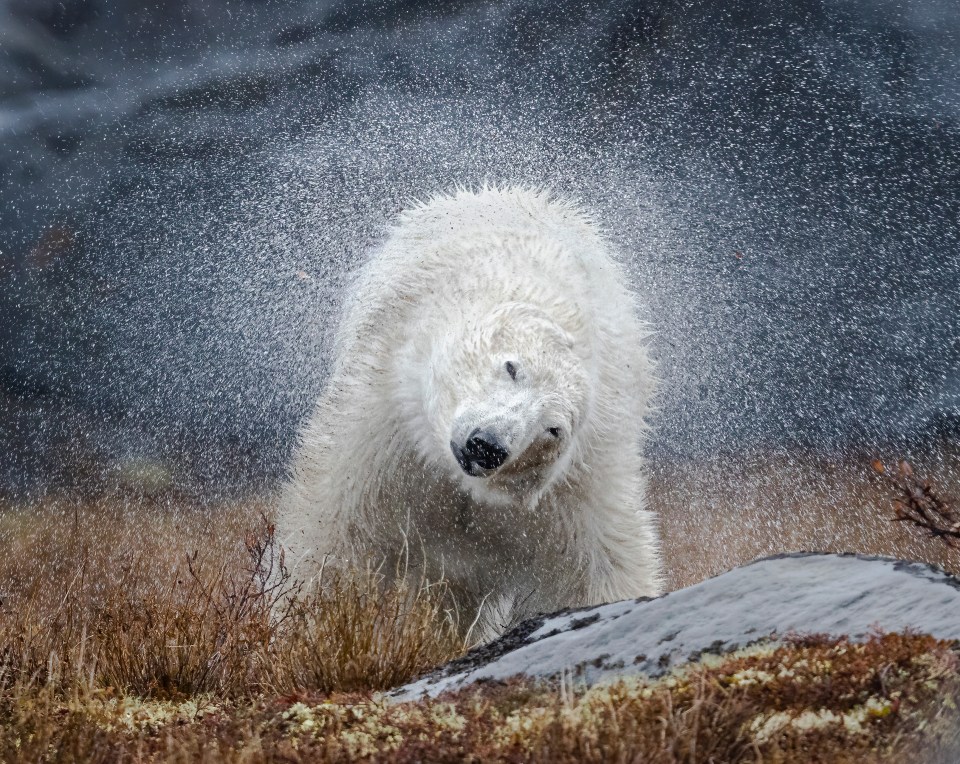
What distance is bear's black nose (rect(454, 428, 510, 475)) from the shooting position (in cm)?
320

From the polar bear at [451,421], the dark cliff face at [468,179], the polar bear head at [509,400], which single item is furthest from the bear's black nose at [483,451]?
the dark cliff face at [468,179]

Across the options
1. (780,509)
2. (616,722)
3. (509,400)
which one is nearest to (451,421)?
(509,400)

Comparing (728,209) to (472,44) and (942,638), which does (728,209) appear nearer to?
(472,44)

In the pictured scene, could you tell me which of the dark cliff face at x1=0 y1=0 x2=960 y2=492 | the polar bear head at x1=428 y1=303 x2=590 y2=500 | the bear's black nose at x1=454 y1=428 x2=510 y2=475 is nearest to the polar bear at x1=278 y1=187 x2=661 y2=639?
the polar bear head at x1=428 y1=303 x2=590 y2=500

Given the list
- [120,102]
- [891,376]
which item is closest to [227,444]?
[120,102]

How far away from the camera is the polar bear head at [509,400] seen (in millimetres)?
3262

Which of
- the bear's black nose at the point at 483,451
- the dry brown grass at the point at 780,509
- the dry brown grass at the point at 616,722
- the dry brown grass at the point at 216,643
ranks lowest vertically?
the dry brown grass at the point at 780,509

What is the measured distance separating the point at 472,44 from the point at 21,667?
7589 mm

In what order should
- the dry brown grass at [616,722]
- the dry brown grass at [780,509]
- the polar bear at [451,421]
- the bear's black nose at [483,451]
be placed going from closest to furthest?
the dry brown grass at [616,722] → the bear's black nose at [483,451] → the polar bear at [451,421] → the dry brown grass at [780,509]

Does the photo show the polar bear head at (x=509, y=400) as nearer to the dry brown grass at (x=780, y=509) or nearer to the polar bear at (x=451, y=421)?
the polar bear at (x=451, y=421)

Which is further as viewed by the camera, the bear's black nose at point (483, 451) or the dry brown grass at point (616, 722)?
the bear's black nose at point (483, 451)

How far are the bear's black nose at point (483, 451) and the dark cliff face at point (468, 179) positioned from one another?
225 inches

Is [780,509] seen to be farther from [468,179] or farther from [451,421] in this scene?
[451,421]

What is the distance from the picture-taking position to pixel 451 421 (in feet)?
11.5
